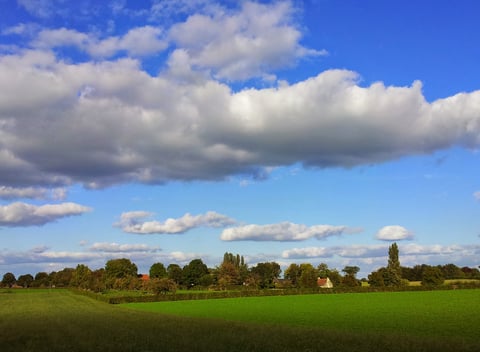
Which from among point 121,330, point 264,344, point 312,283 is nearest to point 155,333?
point 121,330

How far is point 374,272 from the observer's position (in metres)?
161

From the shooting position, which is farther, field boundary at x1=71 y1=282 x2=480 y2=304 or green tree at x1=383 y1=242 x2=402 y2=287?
green tree at x1=383 y1=242 x2=402 y2=287

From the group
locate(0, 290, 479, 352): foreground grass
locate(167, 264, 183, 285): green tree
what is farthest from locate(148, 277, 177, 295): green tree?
locate(0, 290, 479, 352): foreground grass

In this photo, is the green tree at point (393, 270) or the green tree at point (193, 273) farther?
the green tree at point (193, 273)

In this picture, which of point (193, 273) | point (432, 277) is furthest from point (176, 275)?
point (432, 277)

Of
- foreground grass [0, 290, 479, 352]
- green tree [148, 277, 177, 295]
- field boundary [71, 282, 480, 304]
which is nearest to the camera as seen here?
foreground grass [0, 290, 479, 352]

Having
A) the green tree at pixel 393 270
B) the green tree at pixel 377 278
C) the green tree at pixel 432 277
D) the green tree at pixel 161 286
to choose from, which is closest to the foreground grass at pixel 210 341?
the green tree at pixel 161 286

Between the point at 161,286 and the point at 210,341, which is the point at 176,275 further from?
the point at 210,341

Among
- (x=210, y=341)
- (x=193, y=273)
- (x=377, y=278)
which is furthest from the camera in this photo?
(x=193, y=273)

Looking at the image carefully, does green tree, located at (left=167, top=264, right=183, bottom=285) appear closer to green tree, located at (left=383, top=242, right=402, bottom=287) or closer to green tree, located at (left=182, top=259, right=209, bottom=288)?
green tree, located at (left=182, top=259, right=209, bottom=288)

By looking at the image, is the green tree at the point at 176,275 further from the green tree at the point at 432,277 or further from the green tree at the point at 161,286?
the green tree at the point at 432,277

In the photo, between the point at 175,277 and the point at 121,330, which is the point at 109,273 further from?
the point at 121,330

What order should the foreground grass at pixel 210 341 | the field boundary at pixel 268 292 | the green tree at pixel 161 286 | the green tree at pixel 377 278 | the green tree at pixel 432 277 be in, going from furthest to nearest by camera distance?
the green tree at pixel 432 277
the green tree at pixel 377 278
the green tree at pixel 161 286
the field boundary at pixel 268 292
the foreground grass at pixel 210 341

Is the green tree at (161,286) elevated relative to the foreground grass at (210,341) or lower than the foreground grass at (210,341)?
elevated
